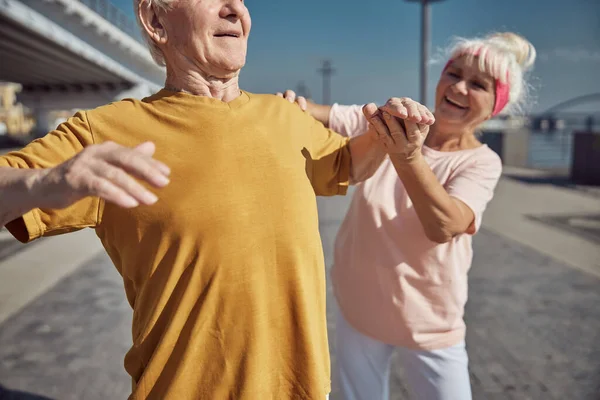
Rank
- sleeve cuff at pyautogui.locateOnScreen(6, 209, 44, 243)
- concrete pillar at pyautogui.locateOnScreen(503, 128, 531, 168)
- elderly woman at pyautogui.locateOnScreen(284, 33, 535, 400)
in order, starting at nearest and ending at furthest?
sleeve cuff at pyautogui.locateOnScreen(6, 209, 44, 243) < elderly woman at pyautogui.locateOnScreen(284, 33, 535, 400) < concrete pillar at pyautogui.locateOnScreen(503, 128, 531, 168)

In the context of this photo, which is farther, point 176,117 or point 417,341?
point 417,341

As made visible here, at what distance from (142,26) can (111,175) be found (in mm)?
715

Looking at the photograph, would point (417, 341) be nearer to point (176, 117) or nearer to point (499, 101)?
point (499, 101)

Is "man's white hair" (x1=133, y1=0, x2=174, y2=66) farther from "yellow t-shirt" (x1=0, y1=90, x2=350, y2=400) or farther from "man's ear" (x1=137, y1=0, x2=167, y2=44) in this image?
"yellow t-shirt" (x1=0, y1=90, x2=350, y2=400)

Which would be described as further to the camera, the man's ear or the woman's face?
the woman's face

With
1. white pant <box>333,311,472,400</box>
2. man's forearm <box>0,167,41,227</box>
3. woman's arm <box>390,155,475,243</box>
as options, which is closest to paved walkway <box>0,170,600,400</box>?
white pant <box>333,311,472,400</box>

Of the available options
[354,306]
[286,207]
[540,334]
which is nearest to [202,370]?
[286,207]

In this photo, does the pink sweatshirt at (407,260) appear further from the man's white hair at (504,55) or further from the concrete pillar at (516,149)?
the concrete pillar at (516,149)

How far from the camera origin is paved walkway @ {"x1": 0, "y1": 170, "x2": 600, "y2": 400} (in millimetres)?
3557

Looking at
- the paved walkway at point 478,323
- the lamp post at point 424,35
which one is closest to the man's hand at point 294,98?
the paved walkway at point 478,323

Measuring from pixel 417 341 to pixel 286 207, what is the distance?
103cm

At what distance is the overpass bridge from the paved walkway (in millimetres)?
7558

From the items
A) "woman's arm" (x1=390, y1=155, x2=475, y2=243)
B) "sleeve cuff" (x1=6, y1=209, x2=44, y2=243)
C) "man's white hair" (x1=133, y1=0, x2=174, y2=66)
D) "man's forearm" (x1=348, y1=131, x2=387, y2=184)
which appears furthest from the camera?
"man's forearm" (x1=348, y1=131, x2=387, y2=184)

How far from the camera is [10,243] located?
776cm
